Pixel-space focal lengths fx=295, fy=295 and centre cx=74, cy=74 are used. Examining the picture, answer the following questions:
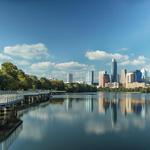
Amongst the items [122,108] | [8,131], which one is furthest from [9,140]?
[122,108]

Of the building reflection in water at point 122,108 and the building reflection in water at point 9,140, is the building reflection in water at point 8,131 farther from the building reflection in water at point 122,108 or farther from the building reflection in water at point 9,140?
the building reflection in water at point 122,108

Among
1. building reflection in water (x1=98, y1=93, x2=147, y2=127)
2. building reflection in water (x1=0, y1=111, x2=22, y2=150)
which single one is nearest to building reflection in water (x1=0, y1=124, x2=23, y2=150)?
building reflection in water (x1=0, y1=111, x2=22, y2=150)

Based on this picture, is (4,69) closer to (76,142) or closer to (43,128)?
(43,128)

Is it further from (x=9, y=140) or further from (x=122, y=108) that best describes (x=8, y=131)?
(x=122, y=108)

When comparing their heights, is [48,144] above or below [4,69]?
below

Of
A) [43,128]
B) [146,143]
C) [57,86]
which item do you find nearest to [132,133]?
[146,143]

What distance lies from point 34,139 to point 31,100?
2020 inches

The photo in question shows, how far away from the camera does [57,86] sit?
186 metres

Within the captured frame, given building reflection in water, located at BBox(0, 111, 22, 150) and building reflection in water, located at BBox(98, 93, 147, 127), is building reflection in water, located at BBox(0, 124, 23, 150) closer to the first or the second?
building reflection in water, located at BBox(0, 111, 22, 150)

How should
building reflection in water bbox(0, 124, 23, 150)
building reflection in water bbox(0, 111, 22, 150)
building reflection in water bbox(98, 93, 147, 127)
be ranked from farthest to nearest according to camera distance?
building reflection in water bbox(98, 93, 147, 127) → building reflection in water bbox(0, 111, 22, 150) → building reflection in water bbox(0, 124, 23, 150)

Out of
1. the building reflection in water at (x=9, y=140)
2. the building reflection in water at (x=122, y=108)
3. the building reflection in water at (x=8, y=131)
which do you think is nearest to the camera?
the building reflection in water at (x=9, y=140)

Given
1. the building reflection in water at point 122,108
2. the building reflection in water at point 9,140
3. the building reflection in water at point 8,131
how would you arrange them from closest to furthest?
the building reflection in water at point 9,140, the building reflection in water at point 8,131, the building reflection in water at point 122,108

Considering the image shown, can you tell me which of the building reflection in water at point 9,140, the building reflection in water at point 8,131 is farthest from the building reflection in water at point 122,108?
the building reflection in water at point 9,140

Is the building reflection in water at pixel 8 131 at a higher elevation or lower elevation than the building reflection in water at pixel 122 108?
higher
